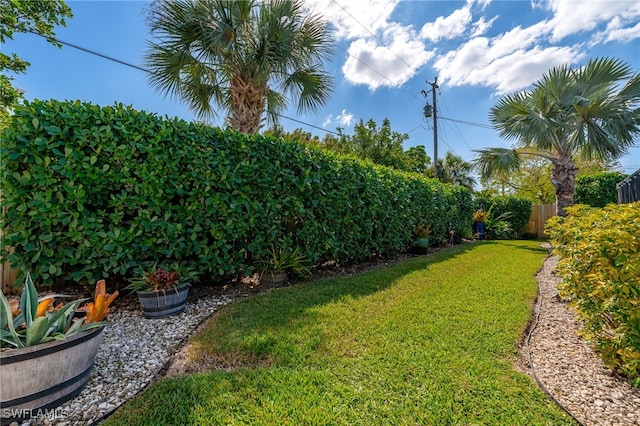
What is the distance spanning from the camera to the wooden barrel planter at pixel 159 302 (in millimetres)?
2926

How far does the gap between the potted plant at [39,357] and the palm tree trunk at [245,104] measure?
190 inches

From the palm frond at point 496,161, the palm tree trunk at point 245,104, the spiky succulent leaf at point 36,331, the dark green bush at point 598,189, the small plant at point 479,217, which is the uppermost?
the palm tree trunk at point 245,104

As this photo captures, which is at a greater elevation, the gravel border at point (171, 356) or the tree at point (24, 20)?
the tree at point (24, 20)

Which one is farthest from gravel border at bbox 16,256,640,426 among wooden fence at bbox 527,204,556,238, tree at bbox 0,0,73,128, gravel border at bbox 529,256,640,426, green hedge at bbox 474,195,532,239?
wooden fence at bbox 527,204,556,238

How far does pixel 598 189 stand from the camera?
11.6 m

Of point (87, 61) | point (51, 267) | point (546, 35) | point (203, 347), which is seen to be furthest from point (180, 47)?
point (546, 35)

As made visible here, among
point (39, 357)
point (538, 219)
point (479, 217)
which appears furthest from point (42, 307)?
point (538, 219)

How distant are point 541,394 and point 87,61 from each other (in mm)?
9540

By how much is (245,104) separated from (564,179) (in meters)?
9.97

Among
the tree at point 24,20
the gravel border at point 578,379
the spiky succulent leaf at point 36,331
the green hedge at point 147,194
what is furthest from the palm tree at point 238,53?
the gravel border at point 578,379

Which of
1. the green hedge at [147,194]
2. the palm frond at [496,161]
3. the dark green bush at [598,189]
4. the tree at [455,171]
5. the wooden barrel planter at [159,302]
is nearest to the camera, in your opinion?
the green hedge at [147,194]

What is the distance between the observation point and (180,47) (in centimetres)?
549

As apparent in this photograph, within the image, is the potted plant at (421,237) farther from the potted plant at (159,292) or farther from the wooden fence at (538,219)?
the wooden fence at (538,219)

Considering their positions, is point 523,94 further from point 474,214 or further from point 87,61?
point 87,61
